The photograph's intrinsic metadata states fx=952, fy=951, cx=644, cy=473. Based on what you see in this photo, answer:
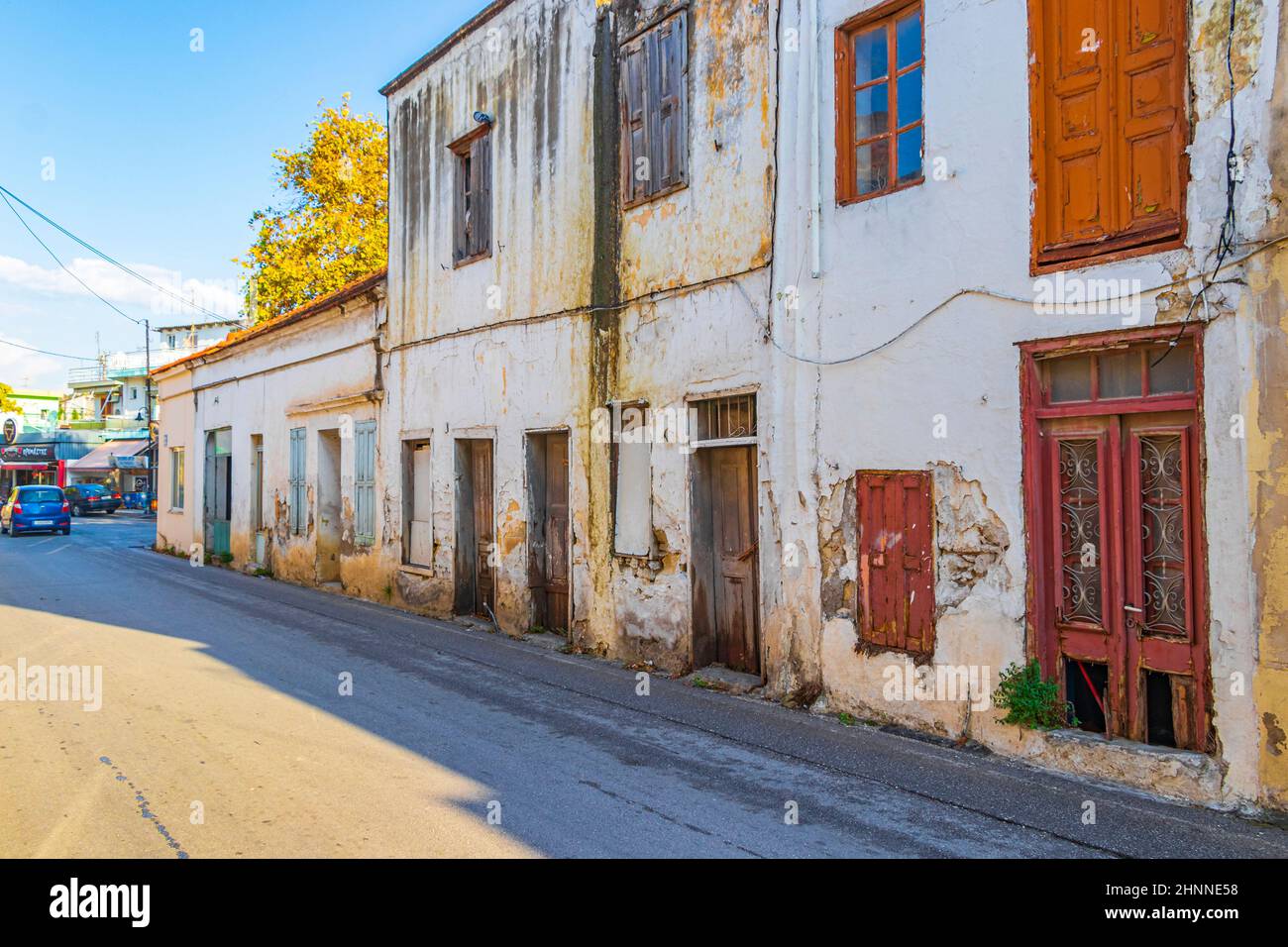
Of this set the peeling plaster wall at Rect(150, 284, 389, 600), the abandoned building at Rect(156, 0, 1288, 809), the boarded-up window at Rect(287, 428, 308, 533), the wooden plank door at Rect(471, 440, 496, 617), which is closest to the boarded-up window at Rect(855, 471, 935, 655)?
the abandoned building at Rect(156, 0, 1288, 809)

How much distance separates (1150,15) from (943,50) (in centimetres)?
142

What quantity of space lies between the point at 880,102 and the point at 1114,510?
3.66 m

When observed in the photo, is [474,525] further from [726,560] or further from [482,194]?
[726,560]

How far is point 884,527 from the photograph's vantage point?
719cm

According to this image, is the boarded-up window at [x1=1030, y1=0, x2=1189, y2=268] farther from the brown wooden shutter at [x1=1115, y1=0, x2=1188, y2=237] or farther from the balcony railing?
the balcony railing

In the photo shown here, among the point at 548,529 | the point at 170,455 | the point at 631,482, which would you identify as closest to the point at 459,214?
the point at 548,529

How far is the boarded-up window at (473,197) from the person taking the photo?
12.4 metres

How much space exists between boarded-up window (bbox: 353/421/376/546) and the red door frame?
35.6 feet

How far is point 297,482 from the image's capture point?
17.4 m

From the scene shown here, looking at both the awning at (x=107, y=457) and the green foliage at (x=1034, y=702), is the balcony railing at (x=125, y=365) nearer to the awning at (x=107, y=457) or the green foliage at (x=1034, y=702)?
the awning at (x=107, y=457)
